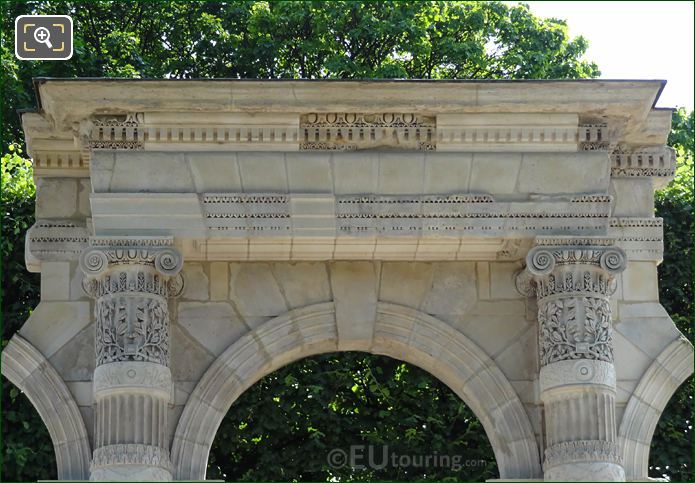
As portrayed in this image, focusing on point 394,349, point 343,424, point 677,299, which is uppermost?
point 677,299

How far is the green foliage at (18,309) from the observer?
983 inches

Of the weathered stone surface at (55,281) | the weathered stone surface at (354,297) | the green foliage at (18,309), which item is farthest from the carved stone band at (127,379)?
the green foliage at (18,309)

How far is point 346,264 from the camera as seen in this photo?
58.6 feet

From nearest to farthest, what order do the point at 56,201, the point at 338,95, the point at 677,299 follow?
the point at 338,95 < the point at 56,201 < the point at 677,299

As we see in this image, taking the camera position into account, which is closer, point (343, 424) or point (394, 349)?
point (394, 349)

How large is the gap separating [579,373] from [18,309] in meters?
11.1

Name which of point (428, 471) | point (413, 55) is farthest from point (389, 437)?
point (413, 55)

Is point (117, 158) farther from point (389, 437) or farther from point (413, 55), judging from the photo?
point (413, 55)

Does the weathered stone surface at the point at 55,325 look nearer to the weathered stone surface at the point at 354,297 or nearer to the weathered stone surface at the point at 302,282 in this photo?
the weathered stone surface at the point at 302,282

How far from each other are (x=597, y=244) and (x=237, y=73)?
12.5m

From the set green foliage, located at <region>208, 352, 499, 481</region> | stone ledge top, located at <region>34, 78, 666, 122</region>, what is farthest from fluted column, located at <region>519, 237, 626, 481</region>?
green foliage, located at <region>208, 352, 499, 481</region>

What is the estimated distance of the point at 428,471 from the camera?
2591 cm

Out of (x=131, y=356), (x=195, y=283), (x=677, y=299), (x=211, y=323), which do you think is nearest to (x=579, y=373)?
(x=211, y=323)

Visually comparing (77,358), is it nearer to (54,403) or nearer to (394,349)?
(54,403)
